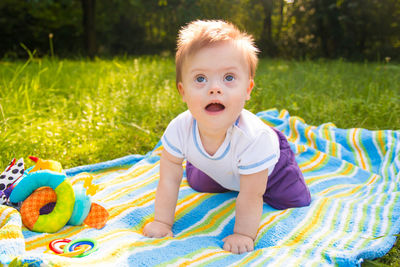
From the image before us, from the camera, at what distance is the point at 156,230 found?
66.9 inches

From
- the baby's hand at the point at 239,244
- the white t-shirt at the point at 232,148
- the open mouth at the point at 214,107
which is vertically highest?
the open mouth at the point at 214,107

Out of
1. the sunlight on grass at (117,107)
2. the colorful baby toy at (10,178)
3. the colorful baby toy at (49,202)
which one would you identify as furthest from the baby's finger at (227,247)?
the sunlight on grass at (117,107)

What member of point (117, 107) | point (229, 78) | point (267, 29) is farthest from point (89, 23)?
point (229, 78)

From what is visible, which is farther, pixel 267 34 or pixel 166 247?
pixel 267 34

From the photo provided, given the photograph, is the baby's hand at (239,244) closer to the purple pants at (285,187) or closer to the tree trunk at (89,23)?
the purple pants at (285,187)

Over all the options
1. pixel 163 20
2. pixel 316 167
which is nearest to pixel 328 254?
pixel 316 167

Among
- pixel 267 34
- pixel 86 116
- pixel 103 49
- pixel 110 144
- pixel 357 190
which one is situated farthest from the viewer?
pixel 103 49

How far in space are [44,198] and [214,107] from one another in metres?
0.85

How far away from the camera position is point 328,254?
151 cm

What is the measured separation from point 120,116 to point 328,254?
6.98 ft

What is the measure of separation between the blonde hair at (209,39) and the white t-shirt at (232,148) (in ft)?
0.84

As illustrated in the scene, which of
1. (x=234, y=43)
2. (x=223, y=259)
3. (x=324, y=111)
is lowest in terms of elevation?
(x=223, y=259)

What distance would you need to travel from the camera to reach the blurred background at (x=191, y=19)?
8.32 metres

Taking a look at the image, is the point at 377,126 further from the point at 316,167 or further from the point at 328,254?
the point at 328,254
